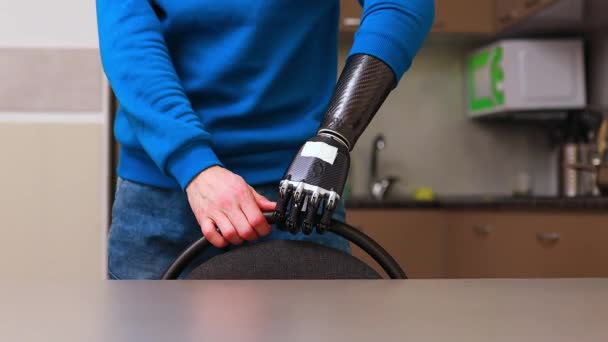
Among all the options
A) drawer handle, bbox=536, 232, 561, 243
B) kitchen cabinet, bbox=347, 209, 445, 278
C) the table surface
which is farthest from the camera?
kitchen cabinet, bbox=347, 209, 445, 278

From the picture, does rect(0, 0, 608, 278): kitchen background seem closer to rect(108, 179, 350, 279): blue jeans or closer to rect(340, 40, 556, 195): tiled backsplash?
rect(340, 40, 556, 195): tiled backsplash

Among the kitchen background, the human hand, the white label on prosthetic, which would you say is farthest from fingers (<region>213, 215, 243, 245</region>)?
the kitchen background

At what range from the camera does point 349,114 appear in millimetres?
965

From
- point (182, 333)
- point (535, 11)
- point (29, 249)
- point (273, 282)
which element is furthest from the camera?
point (535, 11)

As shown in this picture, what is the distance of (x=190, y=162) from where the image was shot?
971 mm

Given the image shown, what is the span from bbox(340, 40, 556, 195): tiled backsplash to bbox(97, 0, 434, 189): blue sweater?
103 inches

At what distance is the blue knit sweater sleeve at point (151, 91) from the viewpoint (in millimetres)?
978

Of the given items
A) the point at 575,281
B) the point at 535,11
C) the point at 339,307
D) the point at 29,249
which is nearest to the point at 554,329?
the point at 339,307

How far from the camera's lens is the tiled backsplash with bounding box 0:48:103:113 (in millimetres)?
2455

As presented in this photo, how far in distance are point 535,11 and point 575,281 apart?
2600 mm

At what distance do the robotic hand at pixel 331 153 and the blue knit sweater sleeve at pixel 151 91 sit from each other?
0.46ft

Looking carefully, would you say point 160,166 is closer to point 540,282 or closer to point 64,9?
point 540,282

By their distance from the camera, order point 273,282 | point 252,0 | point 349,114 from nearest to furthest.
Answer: point 273,282
point 349,114
point 252,0

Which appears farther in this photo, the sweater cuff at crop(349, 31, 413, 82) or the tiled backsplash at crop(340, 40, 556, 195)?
the tiled backsplash at crop(340, 40, 556, 195)
